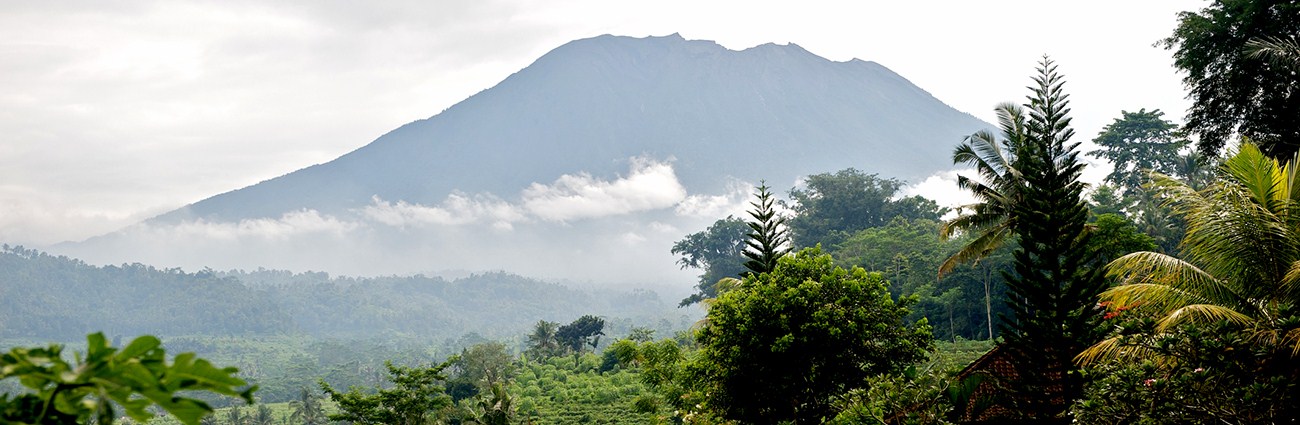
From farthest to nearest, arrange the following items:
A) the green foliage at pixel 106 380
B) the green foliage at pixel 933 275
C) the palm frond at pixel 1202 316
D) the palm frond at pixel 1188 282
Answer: the green foliage at pixel 933 275 < the palm frond at pixel 1188 282 < the palm frond at pixel 1202 316 < the green foliage at pixel 106 380

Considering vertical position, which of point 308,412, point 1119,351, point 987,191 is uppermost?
point 987,191

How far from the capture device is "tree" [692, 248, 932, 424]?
1170cm

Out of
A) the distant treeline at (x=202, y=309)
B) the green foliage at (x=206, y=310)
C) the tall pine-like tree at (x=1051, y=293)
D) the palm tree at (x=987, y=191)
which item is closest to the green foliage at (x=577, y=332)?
the palm tree at (x=987, y=191)

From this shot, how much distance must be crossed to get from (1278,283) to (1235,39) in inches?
427

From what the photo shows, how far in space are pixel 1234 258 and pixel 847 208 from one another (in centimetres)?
4710

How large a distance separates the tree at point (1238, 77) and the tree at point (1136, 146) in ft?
69.8

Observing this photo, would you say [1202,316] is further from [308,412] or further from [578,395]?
[308,412]

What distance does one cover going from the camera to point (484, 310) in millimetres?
190625

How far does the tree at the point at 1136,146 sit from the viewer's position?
1421 inches

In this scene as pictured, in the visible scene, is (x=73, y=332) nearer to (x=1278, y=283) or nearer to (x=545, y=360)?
(x=545, y=360)

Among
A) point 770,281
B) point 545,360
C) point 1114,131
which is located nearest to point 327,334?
point 545,360

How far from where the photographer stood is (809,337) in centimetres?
1170

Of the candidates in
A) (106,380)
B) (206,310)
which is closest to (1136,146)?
(106,380)

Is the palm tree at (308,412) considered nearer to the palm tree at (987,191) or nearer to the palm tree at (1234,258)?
the palm tree at (987,191)
